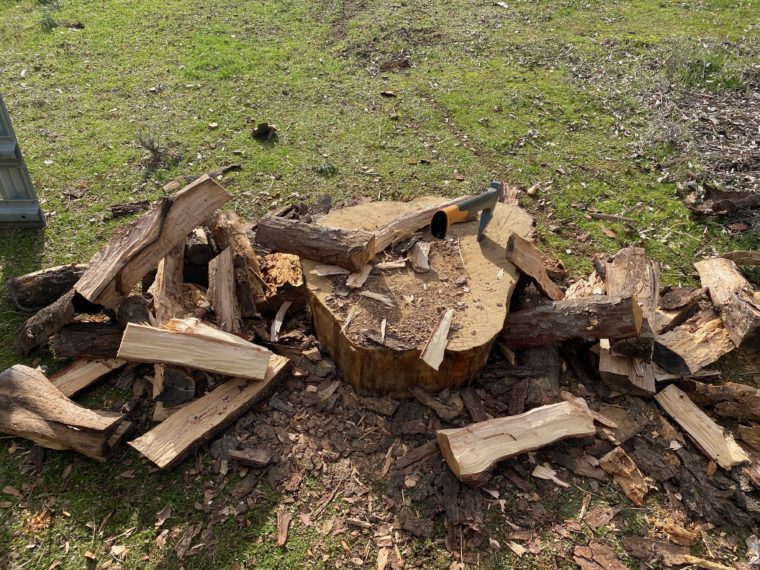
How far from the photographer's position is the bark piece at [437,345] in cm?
357

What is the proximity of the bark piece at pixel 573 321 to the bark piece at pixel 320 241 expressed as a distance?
1357mm

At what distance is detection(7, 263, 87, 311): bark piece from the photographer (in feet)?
15.2

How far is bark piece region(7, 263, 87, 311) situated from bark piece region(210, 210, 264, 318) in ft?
4.15

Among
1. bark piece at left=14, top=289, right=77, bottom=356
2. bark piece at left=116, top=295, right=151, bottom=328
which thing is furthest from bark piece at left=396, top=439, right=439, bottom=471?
bark piece at left=14, top=289, right=77, bottom=356

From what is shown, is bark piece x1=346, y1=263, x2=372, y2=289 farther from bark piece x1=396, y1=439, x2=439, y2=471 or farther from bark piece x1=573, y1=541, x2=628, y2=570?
bark piece x1=573, y1=541, x2=628, y2=570

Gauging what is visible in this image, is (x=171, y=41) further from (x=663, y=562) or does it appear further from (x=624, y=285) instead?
(x=663, y=562)

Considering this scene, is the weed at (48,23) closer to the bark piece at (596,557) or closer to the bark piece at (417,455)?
the bark piece at (417,455)

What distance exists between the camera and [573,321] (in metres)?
4.05

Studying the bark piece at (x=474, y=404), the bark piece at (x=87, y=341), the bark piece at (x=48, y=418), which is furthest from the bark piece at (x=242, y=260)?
the bark piece at (x=474, y=404)

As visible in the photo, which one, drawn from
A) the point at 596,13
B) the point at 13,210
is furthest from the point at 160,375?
the point at 596,13

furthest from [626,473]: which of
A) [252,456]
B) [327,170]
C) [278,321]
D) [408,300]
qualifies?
[327,170]

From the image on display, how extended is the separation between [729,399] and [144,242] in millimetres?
4925

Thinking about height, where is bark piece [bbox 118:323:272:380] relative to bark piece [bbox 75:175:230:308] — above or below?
below

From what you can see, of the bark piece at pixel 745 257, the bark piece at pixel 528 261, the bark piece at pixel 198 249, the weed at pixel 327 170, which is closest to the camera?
the bark piece at pixel 528 261
